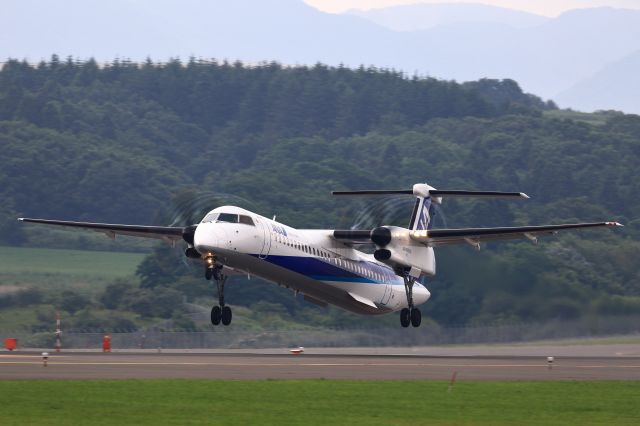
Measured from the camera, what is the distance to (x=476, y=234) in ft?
131

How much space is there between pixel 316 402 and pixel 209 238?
31.9 ft

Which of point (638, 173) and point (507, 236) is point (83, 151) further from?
point (507, 236)

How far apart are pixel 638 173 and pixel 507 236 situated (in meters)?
91.8

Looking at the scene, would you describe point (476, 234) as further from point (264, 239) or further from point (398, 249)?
point (264, 239)

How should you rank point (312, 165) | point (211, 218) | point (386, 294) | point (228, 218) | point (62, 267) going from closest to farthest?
point (211, 218)
point (228, 218)
point (386, 294)
point (62, 267)
point (312, 165)

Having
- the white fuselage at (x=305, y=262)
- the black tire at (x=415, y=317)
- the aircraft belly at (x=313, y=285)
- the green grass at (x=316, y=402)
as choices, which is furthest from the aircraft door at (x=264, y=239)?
the green grass at (x=316, y=402)

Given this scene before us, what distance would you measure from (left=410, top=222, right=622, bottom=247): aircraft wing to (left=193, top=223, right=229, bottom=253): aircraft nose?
8343 mm

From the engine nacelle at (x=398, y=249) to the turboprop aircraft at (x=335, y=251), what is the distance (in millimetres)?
33

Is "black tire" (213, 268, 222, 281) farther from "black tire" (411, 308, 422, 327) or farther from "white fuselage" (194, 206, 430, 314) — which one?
"black tire" (411, 308, 422, 327)

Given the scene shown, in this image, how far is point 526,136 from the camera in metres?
139

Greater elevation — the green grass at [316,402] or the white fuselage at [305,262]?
the white fuselage at [305,262]

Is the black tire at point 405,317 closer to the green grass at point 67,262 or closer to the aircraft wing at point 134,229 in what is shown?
the aircraft wing at point 134,229

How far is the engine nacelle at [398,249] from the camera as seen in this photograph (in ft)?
130

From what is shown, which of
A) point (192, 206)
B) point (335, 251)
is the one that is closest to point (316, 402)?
point (335, 251)
